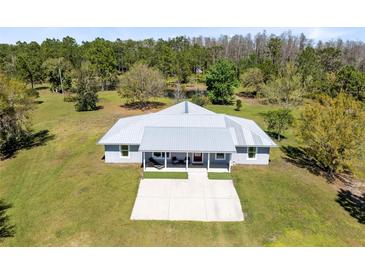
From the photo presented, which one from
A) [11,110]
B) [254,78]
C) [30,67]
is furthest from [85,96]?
[254,78]

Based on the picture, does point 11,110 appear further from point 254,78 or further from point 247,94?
point 247,94

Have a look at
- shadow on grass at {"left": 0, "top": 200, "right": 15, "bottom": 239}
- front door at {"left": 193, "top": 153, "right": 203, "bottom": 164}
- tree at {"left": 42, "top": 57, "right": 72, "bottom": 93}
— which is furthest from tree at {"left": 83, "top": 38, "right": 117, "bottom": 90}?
shadow on grass at {"left": 0, "top": 200, "right": 15, "bottom": 239}

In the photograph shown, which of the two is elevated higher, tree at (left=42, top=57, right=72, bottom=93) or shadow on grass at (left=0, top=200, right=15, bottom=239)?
tree at (left=42, top=57, right=72, bottom=93)

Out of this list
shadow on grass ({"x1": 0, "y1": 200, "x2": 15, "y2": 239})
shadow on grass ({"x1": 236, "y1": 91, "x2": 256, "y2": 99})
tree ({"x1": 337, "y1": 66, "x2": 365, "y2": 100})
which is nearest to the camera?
shadow on grass ({"x1": 0, "y1": 200, "x2": 15, "y2": 239})

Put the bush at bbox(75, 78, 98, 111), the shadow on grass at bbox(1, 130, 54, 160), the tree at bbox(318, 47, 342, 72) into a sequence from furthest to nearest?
1. the tree at bbox(318, 47, 342, 72)
2. the bush at bbox(75, 78, 98, 111)
3. the shadow on grass at bbox(1, 130, 54, 160)

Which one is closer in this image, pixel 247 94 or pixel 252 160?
pixel 252 160

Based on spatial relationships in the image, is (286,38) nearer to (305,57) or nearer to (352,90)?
(305,57)

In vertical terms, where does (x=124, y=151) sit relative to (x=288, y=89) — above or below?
below

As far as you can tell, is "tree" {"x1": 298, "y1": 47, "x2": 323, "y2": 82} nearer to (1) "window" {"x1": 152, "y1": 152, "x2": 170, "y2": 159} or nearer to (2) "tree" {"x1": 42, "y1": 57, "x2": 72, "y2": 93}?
(1) "window" {"x1": 152, "y1": 152, "x2": 170, "y2": 159}
